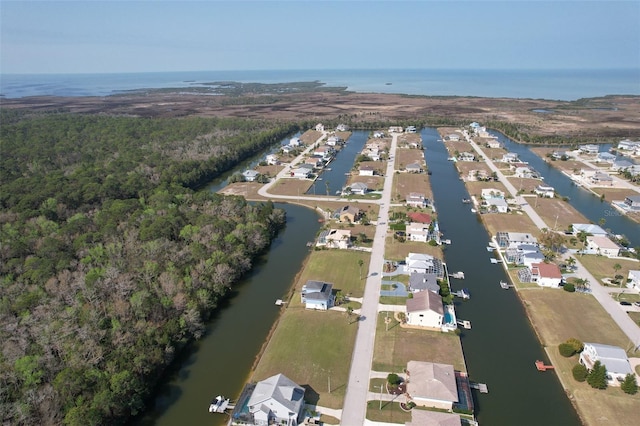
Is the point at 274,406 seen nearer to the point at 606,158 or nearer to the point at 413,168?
the point at 413,168

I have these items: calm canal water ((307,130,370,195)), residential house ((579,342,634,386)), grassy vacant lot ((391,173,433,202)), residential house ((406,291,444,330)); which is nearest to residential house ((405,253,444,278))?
residential house ((406,291,444,330))

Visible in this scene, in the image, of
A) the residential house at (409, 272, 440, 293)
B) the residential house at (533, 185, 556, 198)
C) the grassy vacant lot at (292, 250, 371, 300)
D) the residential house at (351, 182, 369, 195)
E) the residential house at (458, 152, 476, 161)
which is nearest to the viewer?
the residential house at (409, 272, 440, 293)

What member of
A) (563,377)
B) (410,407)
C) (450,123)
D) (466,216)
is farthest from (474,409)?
(450,123)

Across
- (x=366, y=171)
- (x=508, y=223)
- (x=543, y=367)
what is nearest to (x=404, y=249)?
(x=508, y=223)

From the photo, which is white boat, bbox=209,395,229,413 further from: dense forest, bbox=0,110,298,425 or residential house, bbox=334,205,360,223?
residential house, bbox=334,205,360,223

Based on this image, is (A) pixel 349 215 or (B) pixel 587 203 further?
(B) pixel 587 203
